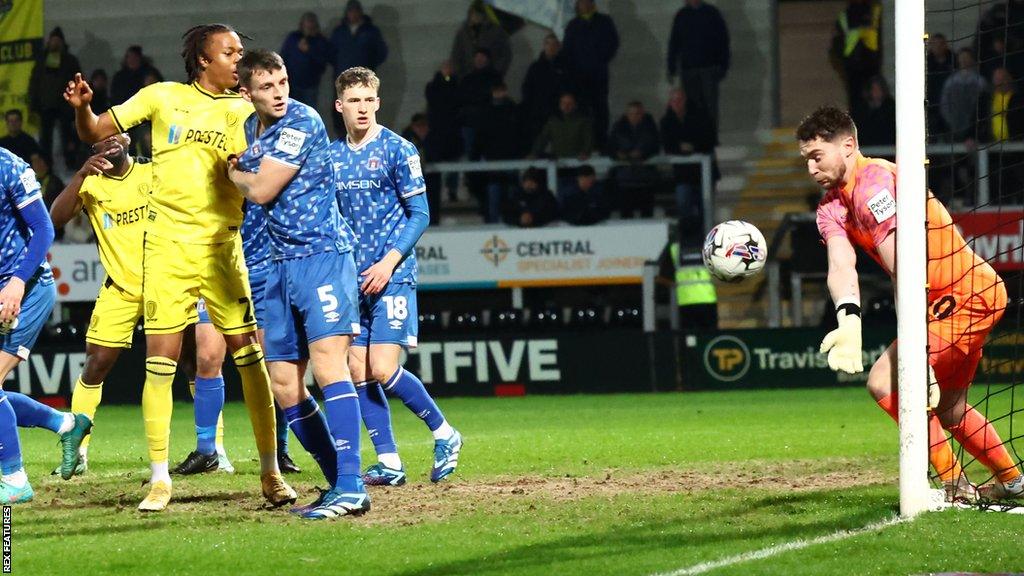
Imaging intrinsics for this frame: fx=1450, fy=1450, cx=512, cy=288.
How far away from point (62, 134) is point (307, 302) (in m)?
15.8

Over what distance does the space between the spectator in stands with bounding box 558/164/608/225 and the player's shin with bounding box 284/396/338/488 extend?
11206mm

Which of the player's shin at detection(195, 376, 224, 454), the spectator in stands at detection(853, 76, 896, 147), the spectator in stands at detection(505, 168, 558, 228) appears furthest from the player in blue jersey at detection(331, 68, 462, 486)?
the spectator in stands at detection(853, 76, 896, 147)

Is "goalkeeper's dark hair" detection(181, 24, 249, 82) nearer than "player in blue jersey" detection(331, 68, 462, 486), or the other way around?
"goalkeeper's dark hair" detection(181, 24, 249, 82)

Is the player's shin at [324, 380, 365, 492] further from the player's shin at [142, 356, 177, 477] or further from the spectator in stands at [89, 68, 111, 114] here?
the spectator in stands at [89, 68, 111, 114]

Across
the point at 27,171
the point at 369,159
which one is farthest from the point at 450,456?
the point at 27,171

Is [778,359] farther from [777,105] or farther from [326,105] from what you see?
[326,105]

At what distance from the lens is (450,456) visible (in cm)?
825

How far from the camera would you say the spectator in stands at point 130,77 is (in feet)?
66.9

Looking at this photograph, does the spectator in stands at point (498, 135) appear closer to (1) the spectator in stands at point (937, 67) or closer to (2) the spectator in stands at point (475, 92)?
(2) the spectator in stands at point (475, 92)

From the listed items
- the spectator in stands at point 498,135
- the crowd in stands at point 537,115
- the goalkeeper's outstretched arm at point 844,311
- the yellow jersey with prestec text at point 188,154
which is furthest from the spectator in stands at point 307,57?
the goalkeeper's outstretched arm at point 844,311

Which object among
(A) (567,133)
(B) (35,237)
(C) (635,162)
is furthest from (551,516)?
(A) (567,133)

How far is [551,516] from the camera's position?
6648 mm

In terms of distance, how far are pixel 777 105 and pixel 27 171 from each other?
1657 centimetres

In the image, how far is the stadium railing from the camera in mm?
18547
